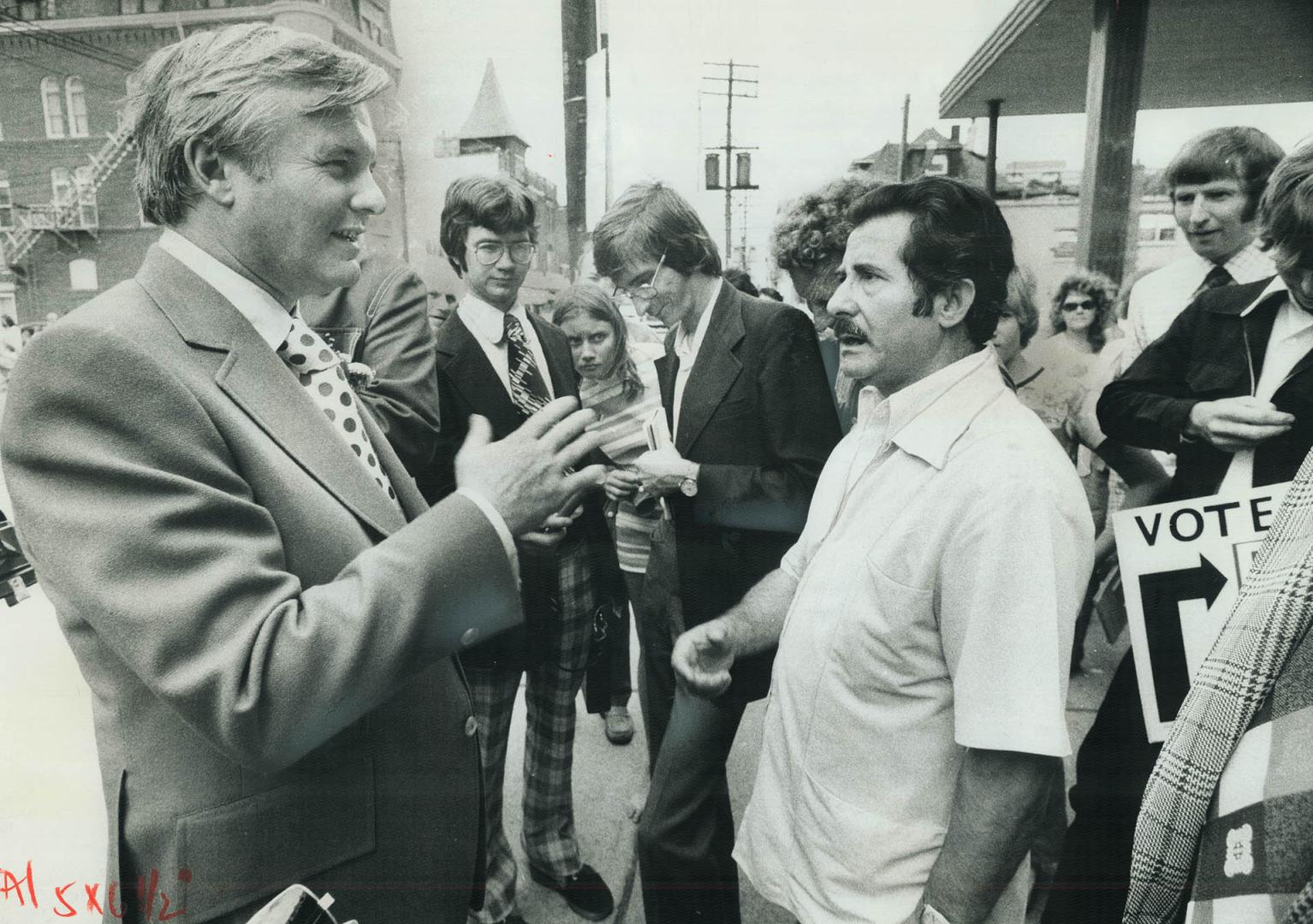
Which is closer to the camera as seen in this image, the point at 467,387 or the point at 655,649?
the point at 467,387

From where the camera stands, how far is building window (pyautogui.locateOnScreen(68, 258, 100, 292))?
6.42ft

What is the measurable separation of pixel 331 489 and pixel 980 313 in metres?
1.12

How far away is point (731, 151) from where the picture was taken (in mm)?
1768

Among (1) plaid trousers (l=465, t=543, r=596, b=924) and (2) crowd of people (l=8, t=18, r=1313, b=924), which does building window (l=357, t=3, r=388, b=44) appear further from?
(1) plaid trousers (l=465, t=543, r=596, b=924)

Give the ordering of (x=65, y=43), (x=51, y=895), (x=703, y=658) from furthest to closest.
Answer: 1. (x=51, y=895)
2. (x=65, y=43)
3. (x=703, y=658)

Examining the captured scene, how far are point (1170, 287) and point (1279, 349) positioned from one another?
0.76 feet

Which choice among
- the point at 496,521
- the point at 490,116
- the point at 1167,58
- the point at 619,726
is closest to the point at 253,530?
the point at 496,521

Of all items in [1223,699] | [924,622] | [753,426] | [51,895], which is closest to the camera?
[1223,699]

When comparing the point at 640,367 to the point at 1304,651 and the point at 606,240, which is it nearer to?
the point at 606,240

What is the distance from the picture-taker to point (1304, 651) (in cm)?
81

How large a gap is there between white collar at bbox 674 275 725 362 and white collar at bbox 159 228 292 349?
84 cm

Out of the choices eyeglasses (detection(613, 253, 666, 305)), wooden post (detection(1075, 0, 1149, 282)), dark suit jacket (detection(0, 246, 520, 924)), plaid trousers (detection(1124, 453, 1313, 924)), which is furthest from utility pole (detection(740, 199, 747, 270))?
plaid trousers (detection(1124, 453, 1313, 924))

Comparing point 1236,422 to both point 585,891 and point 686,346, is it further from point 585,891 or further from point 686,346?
point 585,891

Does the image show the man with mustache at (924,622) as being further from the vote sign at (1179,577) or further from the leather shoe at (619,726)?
the leather shoe at (619,726)
